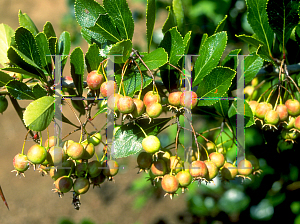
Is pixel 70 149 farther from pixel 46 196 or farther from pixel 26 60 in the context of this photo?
pixel 46 196

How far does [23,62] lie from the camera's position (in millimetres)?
803

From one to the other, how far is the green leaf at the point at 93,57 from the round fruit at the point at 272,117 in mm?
507

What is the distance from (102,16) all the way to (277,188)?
3.72 feet

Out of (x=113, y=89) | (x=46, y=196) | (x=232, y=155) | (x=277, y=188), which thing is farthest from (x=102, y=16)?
(x=46, y=196)

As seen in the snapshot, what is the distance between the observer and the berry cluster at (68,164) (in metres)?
0.74

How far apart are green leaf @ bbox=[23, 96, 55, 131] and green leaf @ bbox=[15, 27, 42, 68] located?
0.47ft

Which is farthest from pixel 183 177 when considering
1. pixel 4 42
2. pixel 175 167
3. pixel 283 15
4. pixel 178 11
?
pixel 4 42

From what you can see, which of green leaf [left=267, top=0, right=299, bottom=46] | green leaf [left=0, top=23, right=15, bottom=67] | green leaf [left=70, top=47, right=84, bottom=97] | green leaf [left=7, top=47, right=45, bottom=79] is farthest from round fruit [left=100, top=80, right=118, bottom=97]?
green leaf [left=267, top=0, right=299, bottom=46]

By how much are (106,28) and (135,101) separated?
21 centimetres

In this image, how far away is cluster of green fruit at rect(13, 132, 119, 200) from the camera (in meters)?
0.74

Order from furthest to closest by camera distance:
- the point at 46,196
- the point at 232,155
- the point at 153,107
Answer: the point at 46,196, the point at 232,155, the point at 153,107

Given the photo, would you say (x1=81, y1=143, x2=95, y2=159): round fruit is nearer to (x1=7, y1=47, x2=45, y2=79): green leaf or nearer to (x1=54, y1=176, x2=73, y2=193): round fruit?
(x1=54, y1=176, x2=73, y2=193): round fruit

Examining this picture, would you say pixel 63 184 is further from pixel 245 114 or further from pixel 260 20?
pixel 260 20

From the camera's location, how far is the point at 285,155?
4.15 ft
